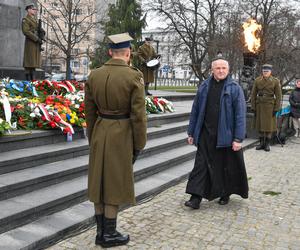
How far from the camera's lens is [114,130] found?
4.08 m

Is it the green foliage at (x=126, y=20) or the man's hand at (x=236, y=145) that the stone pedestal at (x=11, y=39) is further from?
the green foliage at (x=126, y=20)

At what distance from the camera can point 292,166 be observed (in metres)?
8.84

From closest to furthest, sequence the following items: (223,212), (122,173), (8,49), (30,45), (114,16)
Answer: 1. (122,173)
2. (223,212)
3. (30,45)
4. (8,49)
5. (114,16)

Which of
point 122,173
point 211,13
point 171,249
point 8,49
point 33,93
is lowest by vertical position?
point 171,249

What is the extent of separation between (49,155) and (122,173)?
1.95m

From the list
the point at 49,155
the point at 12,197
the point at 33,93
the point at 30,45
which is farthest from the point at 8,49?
the point at 12,197

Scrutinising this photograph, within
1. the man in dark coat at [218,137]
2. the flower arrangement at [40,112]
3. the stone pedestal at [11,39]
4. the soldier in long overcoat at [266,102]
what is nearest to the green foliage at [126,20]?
the stone pedestal at [11,39]

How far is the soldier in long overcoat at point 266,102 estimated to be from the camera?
10.2m

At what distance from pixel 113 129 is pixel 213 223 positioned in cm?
191

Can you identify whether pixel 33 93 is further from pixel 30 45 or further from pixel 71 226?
pixel 71 226

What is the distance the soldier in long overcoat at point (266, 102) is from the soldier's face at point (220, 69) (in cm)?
497

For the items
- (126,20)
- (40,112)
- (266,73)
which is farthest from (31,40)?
(126,20)

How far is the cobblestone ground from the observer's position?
4.47 meters

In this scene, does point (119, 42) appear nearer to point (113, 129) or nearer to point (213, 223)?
point (113, 129)
